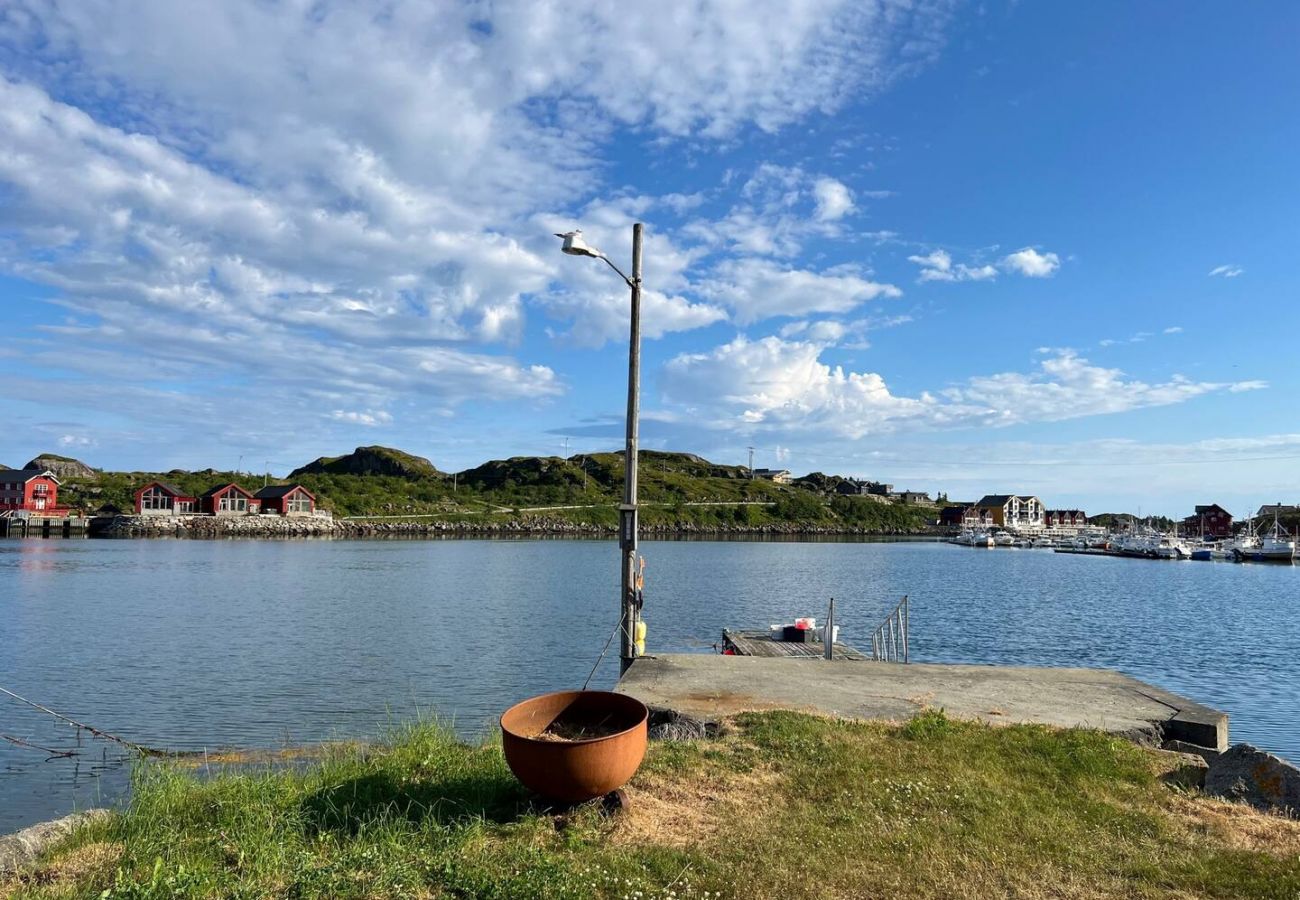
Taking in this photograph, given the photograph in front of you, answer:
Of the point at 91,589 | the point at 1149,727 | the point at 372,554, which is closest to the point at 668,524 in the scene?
the point at 372,554

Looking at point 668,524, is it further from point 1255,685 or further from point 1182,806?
point 1182,806

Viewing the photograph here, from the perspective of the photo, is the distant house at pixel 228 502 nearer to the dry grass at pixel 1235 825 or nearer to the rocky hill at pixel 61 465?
the rocky hill at pixel 61 465

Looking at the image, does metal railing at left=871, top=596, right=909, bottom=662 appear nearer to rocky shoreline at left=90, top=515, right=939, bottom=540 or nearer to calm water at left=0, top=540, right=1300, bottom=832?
calm water at left=0, top=540, right=1300, bottom=832

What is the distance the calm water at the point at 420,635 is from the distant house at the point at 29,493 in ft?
165

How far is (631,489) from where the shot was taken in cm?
1639

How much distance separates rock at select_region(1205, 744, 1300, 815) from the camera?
27.3ft

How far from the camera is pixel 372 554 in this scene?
8619cm

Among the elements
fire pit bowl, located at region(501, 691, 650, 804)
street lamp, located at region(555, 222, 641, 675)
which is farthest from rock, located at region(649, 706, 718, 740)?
street lamp, located at region(555, 222, 641, 675)

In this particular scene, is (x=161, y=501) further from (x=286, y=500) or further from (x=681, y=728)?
(x=681, y=728)

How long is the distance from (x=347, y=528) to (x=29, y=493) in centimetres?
4228

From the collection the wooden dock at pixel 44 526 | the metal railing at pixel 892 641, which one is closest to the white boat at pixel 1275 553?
the metal railing at pixel 892 641

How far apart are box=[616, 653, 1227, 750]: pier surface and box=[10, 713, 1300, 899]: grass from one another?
1887mm

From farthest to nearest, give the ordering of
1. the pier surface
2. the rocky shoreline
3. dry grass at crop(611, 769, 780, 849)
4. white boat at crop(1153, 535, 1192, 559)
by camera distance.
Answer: white boat at crop(1153, 535, 1192, 559) < the rocky shoreline < the pier surface < dry grass at crop(611, 769, 780, 849)

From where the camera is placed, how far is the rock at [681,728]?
426 inches
